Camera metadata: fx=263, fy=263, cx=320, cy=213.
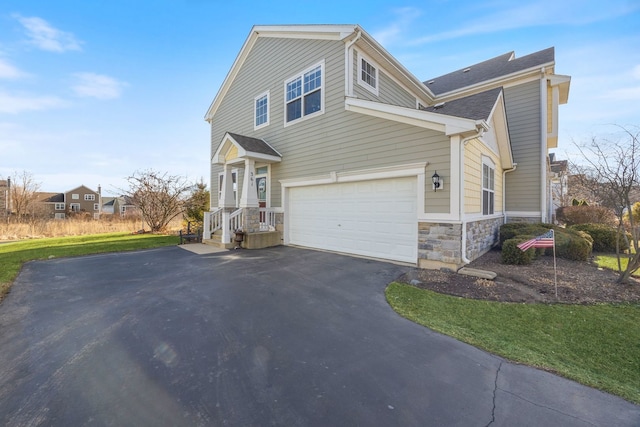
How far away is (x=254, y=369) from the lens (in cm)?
260

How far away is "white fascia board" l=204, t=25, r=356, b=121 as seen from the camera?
823cm

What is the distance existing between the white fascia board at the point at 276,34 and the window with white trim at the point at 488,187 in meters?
5.89

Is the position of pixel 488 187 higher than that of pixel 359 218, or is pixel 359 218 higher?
pixel 488 187

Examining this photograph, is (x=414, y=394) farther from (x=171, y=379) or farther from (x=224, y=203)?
(x=224, y=203)

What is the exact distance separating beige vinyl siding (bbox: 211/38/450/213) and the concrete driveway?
4.03 meters

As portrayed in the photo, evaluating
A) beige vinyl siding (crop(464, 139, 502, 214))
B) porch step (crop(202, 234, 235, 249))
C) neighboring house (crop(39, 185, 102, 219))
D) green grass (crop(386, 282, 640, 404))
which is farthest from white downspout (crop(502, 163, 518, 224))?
neighboring house (crop(39, 185, 102, 219))

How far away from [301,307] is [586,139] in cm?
908

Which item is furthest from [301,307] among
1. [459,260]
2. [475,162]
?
[475,162]

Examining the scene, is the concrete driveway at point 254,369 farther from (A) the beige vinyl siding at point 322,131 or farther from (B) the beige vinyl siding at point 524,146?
(B) the beige vinyl siding at point 524,146

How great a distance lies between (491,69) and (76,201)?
67296 millimetres

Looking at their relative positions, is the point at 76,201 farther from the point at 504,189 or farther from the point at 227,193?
the point at 504,189

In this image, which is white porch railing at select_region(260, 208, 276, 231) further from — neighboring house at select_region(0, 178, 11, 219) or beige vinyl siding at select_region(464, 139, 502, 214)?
neighboring house at select_region(0, 178, 11, 219)

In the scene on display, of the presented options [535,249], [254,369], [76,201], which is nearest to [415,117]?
[535,249]

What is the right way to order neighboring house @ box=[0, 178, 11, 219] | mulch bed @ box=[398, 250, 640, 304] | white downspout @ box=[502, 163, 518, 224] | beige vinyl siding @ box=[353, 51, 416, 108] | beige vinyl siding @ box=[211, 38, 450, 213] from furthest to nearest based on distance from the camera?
1. neighboring house @ box=[0, 178, 11, 219]
2. white downspout @ box=[502, 163, 518, 224]
3. beige vinyl siding @ box=[353, 51, 416, 108]
4. beige vinyl siding @ box=[211, 38, 450, 213]
5. mulch bed @ box=[398, 250, 640, 304]
